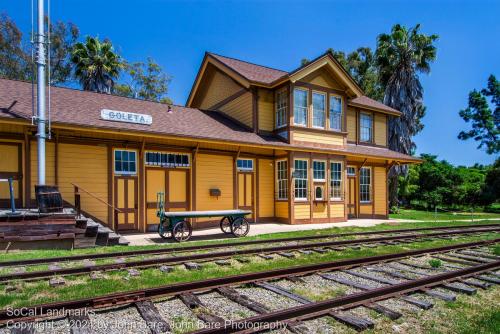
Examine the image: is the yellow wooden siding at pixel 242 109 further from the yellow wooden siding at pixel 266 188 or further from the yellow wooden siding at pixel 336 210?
the yellow wooden siding at pixel 336 210

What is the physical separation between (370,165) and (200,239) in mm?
12391

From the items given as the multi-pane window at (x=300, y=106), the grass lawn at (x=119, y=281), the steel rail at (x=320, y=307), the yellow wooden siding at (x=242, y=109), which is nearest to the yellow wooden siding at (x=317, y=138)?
the multi-pane window at (x=300, y=106)

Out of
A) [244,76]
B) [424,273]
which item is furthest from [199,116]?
[424,273]

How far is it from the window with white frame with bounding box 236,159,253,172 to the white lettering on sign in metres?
4.09

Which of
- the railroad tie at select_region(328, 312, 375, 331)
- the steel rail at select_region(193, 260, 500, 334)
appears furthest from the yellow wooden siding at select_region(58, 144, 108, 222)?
the railroad tie at select_region(328, 312, 375, 331)

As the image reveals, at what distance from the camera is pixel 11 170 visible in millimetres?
10727

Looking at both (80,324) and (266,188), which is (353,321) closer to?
(80,324)

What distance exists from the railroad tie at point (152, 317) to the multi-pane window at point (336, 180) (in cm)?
1355

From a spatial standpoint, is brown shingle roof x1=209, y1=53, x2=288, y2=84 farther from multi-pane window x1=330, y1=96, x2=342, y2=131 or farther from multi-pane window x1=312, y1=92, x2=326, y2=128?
multi-pane window x1=330, y1=96, x2=342, y2=131

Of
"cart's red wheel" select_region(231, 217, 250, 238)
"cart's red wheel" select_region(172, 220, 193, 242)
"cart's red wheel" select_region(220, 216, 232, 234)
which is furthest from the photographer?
"cart's red wheel" select_region(220, 216, 232, 234)

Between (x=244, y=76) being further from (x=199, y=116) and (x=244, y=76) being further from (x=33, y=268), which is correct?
(x=33, y=268)

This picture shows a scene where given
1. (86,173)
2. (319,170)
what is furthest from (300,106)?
(86,173)

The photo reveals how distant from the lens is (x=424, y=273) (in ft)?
22.6

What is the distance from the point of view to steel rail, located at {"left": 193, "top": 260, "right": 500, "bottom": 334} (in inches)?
150
